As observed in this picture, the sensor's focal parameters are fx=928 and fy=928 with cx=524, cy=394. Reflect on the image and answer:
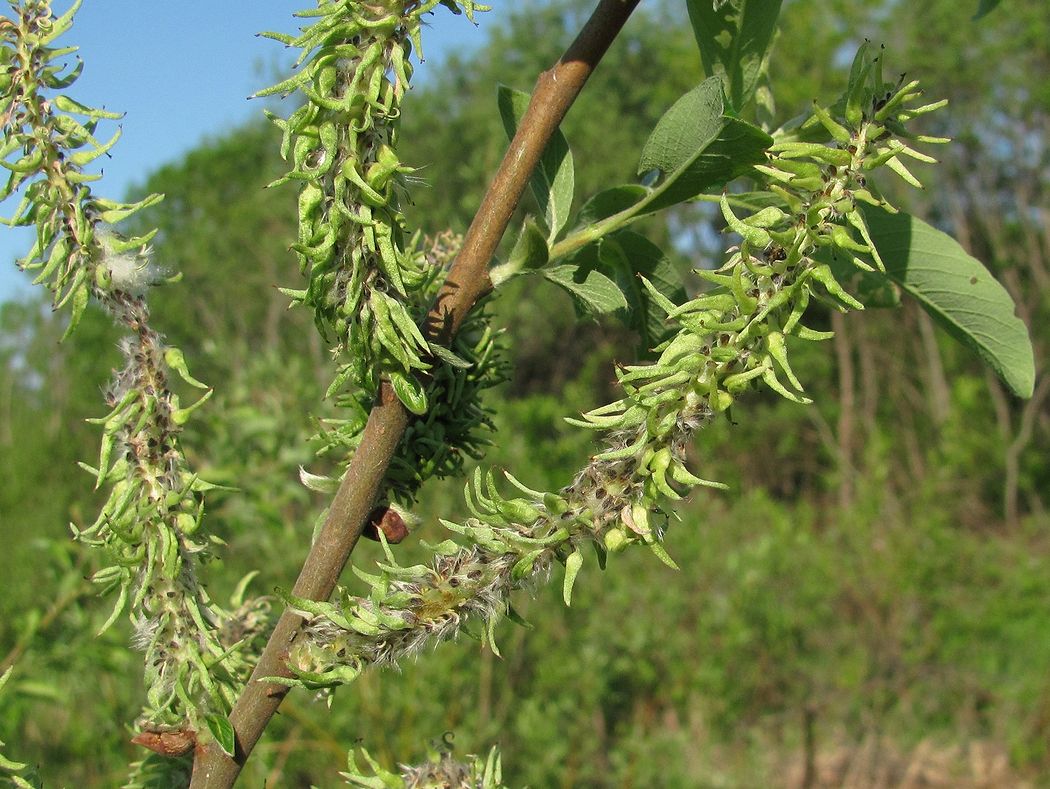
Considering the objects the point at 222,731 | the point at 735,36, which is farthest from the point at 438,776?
the point at 735,36

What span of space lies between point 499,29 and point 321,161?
1461 centimetres

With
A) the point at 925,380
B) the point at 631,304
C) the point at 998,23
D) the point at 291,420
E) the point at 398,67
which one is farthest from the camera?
the point at 925,380

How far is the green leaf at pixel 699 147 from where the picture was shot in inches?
25.1

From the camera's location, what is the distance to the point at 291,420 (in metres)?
2.85

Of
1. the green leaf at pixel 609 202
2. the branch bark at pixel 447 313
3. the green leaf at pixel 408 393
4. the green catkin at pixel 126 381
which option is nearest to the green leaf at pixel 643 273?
the green leaf at pixel 609 202

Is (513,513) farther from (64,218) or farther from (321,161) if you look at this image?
(64,218)

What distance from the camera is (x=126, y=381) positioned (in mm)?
683

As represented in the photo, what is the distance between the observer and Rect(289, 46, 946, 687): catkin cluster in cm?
55

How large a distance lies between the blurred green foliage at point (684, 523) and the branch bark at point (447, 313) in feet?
0.23

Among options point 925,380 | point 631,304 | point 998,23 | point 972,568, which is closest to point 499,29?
point 998,23

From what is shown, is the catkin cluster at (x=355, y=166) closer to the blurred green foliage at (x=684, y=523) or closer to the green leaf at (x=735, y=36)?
the blurred green foliage at (x=684, y=523)

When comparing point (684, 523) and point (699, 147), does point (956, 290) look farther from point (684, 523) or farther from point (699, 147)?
point (684, 523)

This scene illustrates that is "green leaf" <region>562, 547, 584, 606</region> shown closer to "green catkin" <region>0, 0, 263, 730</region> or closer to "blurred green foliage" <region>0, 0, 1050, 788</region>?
"blurred green foliage" <region>0, 0, 1050, 788</region>

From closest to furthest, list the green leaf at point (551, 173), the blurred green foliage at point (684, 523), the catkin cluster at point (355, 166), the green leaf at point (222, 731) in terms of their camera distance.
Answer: the catkin cluster at point (355, 166)
the green leaf at point (222, 731)
the green leaf at point (551, 173)
the blurred green foliage at point (684, 523)
